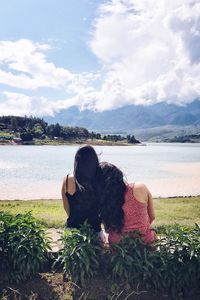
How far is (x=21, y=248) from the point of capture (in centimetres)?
671

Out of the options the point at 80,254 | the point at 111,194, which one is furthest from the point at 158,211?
the point at 111,194

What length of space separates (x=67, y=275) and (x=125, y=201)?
1.63 m

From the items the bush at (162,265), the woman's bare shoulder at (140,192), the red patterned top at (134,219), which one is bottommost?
the bush at (162,265)

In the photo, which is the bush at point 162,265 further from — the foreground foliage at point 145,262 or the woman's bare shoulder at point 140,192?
the woman's bare shoulder at point 140,192

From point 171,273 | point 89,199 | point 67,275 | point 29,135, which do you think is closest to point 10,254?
point 67,275

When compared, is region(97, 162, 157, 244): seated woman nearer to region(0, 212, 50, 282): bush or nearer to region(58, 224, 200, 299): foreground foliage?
region(58, 224, 200, 299): foreground foliage

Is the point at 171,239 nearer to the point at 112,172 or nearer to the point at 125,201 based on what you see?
the point at 125,201

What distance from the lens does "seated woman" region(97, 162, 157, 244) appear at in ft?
20.9

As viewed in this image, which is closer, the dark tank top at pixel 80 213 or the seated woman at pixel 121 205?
the seated woman at pixel 121 205

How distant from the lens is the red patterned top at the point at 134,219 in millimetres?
6625

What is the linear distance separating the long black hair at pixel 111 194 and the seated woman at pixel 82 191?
0.50 feet

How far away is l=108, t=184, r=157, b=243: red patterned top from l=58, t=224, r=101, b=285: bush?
43 centimetres

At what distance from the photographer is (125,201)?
6.62 m

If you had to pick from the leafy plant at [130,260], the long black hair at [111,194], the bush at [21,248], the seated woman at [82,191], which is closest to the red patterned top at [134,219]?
the long black hair at [111,194]
